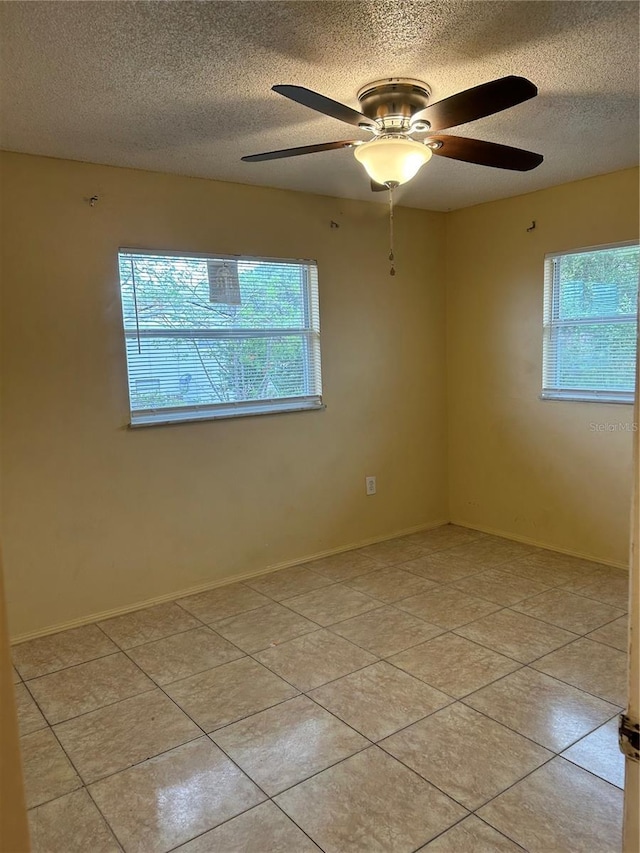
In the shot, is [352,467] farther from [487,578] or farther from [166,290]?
[166,290]

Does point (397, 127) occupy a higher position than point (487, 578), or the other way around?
point (397, 127)

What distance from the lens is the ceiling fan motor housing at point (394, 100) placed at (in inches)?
85.2

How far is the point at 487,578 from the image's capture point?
3.63m

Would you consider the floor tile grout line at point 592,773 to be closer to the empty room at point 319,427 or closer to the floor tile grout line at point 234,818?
the empty room at point 319,427

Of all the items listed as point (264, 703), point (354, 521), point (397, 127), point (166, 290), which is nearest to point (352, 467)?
point (354, 521)

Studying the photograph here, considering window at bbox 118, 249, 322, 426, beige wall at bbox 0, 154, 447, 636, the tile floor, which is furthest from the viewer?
window at bbox 118, 249, 322, 426

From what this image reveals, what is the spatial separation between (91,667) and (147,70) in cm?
244

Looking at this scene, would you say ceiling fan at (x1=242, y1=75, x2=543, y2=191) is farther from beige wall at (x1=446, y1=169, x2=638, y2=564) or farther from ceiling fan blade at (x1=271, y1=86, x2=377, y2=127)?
beige wall at (x1=446, y1=169, x2=638, y2=564)

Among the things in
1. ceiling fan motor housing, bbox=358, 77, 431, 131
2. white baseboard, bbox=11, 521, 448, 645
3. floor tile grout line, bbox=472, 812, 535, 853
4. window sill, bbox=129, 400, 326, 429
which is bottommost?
floor tile grout line, bbox=472, 812, 535, 853

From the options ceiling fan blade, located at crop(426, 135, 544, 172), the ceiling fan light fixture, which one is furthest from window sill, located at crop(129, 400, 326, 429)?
ceiling fan blade, located at crop(426, 135, 544, 172)

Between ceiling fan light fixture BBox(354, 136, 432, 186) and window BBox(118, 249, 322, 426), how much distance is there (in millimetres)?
1510

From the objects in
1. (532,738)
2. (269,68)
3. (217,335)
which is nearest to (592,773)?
(532,738)

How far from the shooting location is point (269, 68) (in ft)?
6.68

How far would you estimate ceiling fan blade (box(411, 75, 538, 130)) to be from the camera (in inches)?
65.4
